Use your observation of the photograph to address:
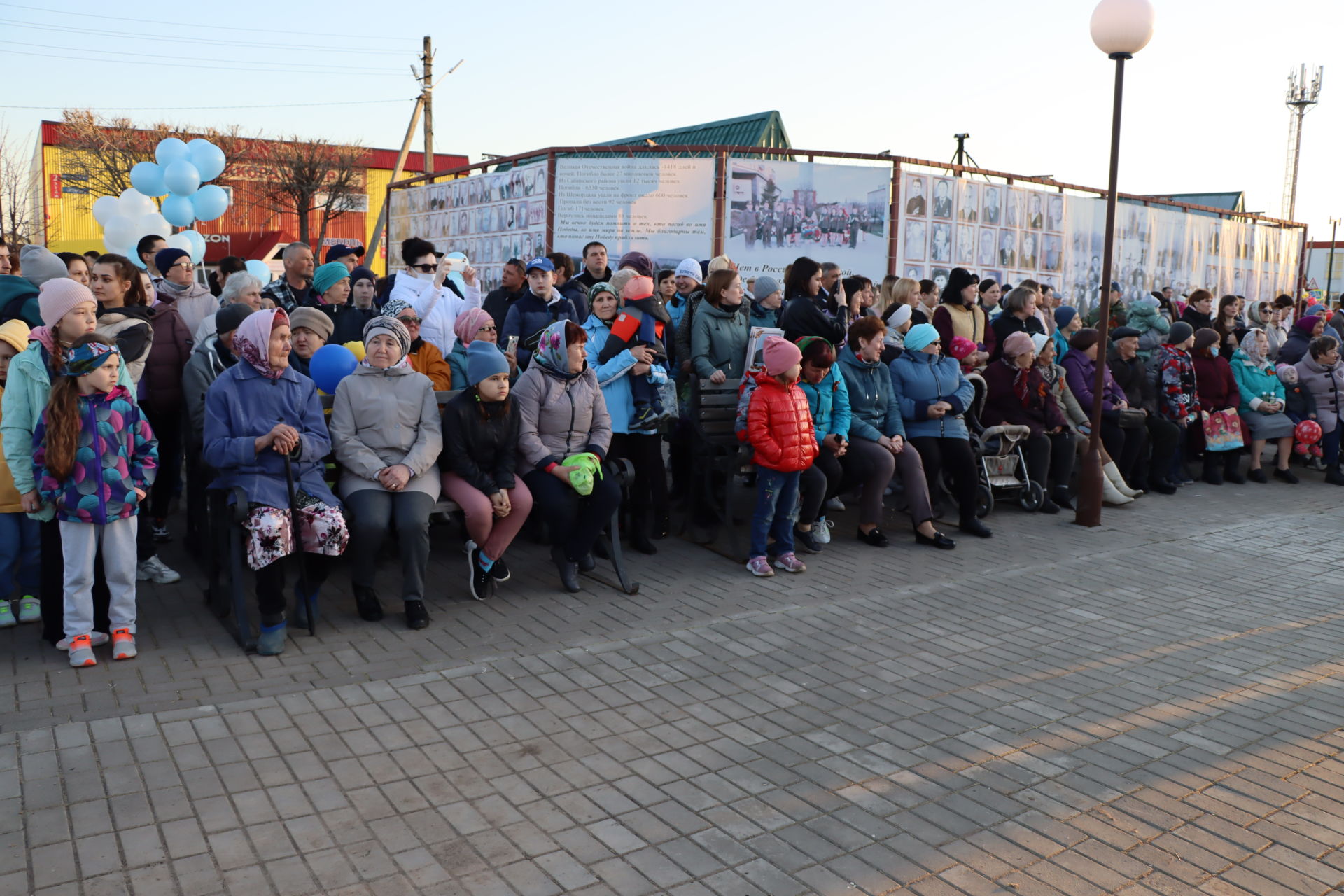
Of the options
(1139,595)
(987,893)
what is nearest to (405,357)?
(987,893)

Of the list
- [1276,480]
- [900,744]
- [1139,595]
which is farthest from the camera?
[1276,480]

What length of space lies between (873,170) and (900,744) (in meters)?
11.9

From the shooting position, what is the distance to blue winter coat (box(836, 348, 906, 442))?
8.04m

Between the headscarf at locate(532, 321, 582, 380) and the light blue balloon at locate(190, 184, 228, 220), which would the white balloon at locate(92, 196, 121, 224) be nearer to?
the light blue balloon at locate(190, 184, 228, 220)

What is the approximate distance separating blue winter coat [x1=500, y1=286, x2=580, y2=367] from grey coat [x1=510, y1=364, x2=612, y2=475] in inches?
63.0

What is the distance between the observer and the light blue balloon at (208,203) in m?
16.3

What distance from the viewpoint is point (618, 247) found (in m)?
14.9

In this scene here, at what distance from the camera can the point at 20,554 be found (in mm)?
5445

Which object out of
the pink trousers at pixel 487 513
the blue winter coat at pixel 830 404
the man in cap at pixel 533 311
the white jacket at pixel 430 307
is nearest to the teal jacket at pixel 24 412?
the pink trousers at pixel 487 513

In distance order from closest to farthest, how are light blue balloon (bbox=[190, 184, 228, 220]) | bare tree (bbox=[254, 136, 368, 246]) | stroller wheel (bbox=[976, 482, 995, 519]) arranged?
1. stroller wheel (bbox=[976, 482, 995, 519])
2. light blue balloon (bbox=[190, 184, 228, 220])
3. bare tree (bbox=[254, 136, 368, 246])

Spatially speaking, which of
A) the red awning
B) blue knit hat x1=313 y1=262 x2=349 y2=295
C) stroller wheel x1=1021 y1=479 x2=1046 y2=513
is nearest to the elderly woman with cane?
blue knit hat x1=313 y1=262 x2=349 y2=295

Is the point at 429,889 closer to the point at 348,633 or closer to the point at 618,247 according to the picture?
the point at 348,633

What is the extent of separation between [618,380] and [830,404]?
1.62m

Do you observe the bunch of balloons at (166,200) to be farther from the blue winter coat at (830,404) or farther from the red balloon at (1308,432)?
the red balloon at (1308,432)
